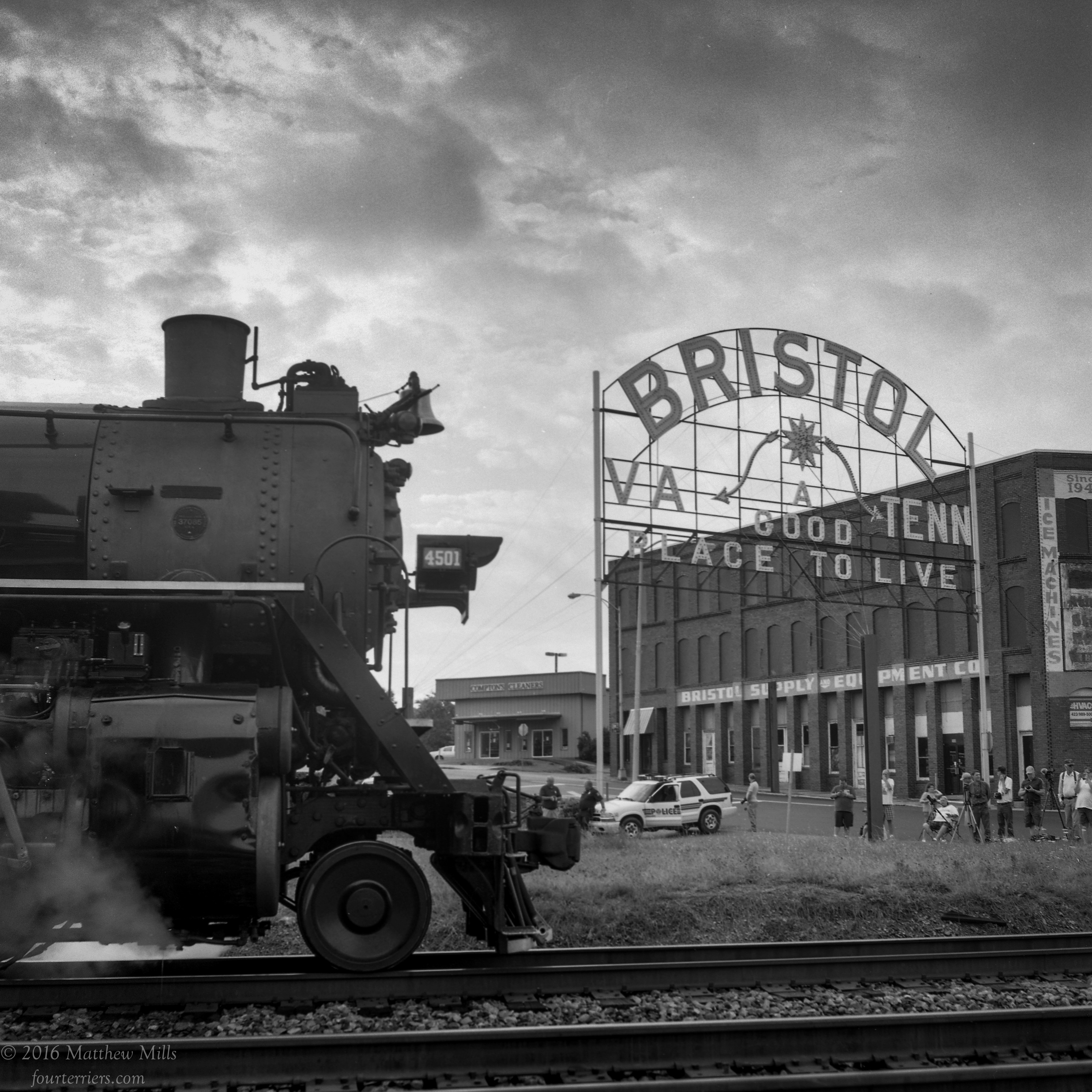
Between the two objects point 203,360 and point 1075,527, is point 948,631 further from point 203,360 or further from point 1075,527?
point 203,360

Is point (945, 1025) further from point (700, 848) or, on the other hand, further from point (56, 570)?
point (700, 848)

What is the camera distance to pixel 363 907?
24.5 feet

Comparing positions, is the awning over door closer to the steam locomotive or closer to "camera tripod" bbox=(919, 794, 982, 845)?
"camera tripod" bbox=(919, 794, 982, 845)

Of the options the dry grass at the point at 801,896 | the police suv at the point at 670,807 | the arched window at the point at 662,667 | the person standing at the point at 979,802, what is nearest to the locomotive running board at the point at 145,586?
the dry grass at the point at 801,896

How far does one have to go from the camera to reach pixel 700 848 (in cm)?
1703

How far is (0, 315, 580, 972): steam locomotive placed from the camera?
6.87 m

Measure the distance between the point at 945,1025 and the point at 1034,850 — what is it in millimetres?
11140

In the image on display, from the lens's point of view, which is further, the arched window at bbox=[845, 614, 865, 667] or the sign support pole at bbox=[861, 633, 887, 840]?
the arched window at bbox=[845, 614, 865, 667]

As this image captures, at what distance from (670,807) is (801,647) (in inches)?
888

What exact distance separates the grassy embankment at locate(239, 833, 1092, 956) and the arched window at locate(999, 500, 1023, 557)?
27130 mm

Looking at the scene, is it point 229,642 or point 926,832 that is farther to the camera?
point 926,832

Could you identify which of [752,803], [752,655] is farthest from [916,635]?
[752,803]

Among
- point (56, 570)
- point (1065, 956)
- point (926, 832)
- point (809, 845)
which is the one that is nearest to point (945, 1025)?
point (1065, 956)

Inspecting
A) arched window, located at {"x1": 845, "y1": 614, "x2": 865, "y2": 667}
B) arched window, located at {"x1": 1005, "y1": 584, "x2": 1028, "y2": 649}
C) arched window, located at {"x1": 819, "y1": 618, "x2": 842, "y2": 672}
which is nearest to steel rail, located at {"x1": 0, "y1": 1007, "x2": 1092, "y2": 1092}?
arched window, located at {"x1": 1005, "y1": 584, "x2": 1028, "y2": 649}
